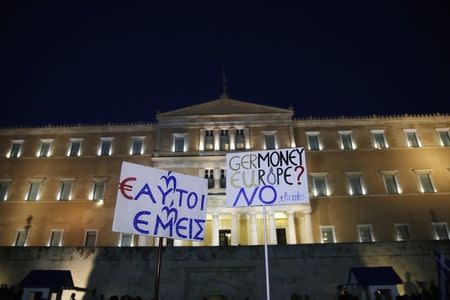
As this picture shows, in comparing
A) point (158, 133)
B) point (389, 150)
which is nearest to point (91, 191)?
point (158, 133)

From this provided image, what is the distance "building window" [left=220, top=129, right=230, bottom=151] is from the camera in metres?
36.5

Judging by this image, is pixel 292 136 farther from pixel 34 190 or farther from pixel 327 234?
pixel 34 190

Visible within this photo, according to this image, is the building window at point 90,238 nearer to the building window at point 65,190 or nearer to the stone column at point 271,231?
the building window at point 65,190

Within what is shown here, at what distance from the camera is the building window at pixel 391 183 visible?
3434 centimetres

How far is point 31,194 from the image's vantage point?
35719 mm

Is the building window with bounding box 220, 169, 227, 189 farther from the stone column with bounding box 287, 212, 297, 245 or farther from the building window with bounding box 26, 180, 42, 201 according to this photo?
the building window with bounding box 26, 180, 42, 201

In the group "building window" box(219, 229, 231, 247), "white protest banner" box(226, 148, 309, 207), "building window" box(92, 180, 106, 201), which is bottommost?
"white protest banner" box(226, 148, 309, 207)

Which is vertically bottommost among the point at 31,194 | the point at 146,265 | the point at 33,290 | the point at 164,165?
the point at 33,290

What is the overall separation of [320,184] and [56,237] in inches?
964

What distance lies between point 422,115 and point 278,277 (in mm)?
27173

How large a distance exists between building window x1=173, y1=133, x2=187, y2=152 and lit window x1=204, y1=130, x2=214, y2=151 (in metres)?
2.16

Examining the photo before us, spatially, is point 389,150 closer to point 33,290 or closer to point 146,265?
point 146,265

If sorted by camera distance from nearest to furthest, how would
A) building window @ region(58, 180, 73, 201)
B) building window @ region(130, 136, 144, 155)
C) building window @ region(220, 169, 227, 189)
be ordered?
building window @ region(220, 169, 227, 189) → building window @ region(58, 180, 73, 201) → building window @ region(130, 136, 144, 155)

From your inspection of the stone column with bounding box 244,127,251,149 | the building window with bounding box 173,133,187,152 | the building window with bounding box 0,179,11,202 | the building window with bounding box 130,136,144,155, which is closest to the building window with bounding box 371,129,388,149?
the stone column with bounding box 244,127,251,149
